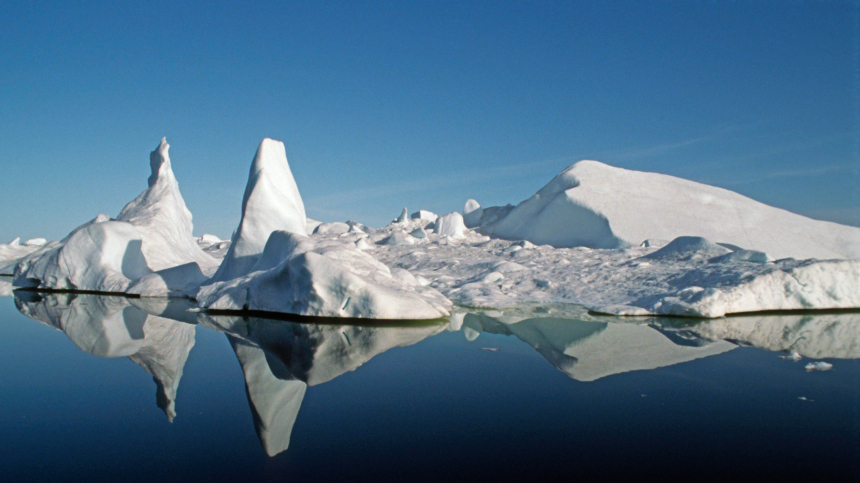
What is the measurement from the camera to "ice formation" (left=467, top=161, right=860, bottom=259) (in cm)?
1433

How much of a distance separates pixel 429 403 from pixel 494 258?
30.0 feet

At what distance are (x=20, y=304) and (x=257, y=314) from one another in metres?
4.92

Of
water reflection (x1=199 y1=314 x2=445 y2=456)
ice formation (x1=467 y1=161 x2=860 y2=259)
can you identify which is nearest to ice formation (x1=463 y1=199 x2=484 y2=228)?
ice formation (x1=467 y1=161 x2=860 y2=259)

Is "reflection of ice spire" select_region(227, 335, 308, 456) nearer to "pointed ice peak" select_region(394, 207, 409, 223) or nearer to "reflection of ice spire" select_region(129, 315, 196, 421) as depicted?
"reflection of ice spire" select_region(129, 315, 196, 421)

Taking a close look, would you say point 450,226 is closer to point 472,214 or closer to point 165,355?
point 472,214

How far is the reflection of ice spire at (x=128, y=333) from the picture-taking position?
4.01m

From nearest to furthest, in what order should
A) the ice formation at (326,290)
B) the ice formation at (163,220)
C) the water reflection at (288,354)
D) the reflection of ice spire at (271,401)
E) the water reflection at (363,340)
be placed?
the reflection of ice spire at (271,401)
the water reflection at (288,354)
the water reflection at (363,340)
the ice formation at (326,290)
the ice formation at (163,220)

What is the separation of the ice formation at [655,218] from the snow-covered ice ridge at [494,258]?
52 mm

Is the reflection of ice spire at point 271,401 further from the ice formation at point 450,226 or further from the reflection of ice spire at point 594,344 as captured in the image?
the ice formation at point 450,226

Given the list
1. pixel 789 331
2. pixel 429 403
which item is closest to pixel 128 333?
pixel 429 403

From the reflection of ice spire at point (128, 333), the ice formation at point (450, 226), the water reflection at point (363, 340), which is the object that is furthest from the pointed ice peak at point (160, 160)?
the ice formation at point (450, 226)

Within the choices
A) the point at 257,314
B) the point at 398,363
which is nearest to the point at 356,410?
the point at 398,363

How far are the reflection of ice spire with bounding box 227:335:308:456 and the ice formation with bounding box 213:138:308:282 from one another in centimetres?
497

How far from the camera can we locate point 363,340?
506cm
